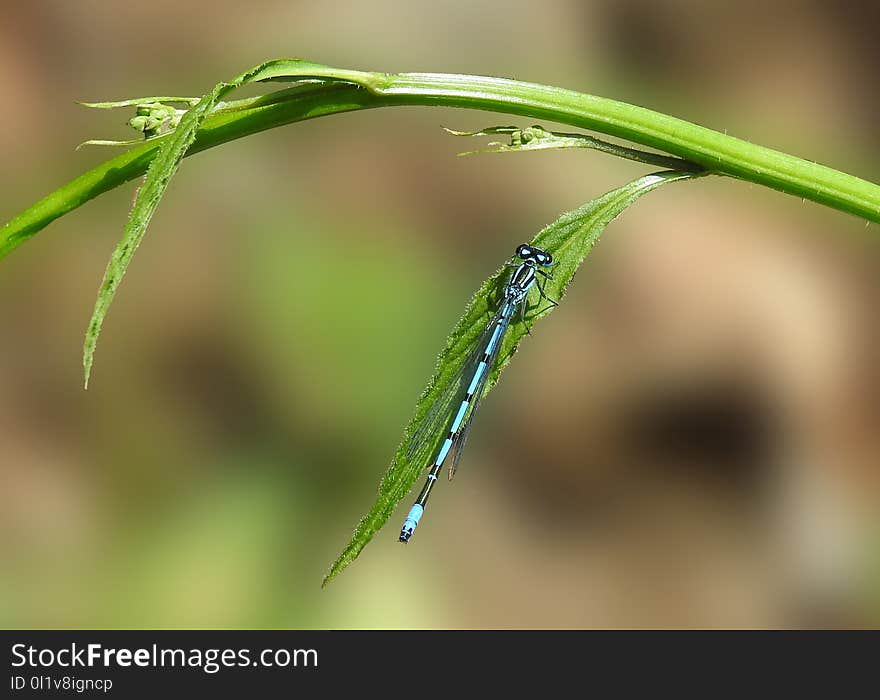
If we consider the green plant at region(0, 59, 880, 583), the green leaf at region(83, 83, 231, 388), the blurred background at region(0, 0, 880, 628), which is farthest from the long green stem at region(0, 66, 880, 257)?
the blurred background at region(0, 0, 880, 628)

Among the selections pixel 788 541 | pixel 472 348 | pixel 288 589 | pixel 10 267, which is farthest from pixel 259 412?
pixel 472 348

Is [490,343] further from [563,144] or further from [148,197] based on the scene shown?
[148,197]

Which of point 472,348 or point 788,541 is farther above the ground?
point 788,541

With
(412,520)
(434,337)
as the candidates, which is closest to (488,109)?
(412,520)

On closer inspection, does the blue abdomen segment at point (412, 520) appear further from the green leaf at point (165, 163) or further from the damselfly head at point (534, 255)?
the green leaf at point (165, 163)

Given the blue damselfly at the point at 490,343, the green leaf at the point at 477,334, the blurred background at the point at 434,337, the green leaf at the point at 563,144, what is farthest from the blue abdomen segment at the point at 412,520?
the blurred background at the point at 434,337

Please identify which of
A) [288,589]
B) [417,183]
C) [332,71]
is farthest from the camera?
[417,183]

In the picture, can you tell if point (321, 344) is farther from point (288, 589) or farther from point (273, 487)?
point (288, 589)
